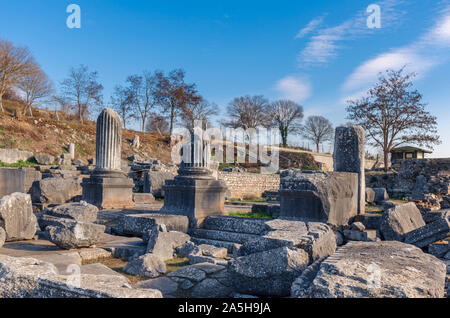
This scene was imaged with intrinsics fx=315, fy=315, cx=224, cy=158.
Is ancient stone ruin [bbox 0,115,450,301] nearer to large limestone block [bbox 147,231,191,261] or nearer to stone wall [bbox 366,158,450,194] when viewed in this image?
large limestone block [bbox 147,231,191,261]

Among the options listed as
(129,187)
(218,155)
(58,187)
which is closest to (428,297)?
(129,187)

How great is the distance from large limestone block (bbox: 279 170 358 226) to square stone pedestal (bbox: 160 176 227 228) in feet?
4.62

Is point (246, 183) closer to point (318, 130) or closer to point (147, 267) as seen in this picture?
point (147, 267)

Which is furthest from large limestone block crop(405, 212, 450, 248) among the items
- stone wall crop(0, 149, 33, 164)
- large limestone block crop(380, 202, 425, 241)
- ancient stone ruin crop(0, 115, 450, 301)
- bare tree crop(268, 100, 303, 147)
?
bare tree crop(268, 100, 303, 147)

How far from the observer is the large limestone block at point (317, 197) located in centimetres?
549

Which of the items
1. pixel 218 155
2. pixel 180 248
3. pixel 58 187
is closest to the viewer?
pixel 180 248

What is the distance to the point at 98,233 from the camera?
4.64 meters

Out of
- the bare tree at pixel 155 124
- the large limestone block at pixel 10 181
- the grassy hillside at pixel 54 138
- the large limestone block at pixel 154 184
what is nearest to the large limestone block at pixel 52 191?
the large limestone block at pixel 10 181

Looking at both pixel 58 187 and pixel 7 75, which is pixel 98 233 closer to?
pixel 58 187

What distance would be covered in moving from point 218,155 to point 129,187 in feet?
87.0

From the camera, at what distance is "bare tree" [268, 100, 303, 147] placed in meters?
54.3

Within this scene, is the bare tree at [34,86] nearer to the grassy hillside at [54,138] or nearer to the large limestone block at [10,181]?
the grassy hillside at [54,138]

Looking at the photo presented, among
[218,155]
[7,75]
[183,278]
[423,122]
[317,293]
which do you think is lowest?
[183,278]

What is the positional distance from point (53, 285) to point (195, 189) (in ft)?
13.1
